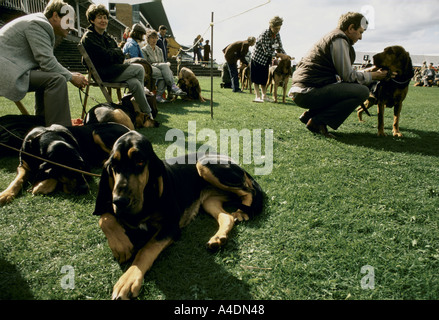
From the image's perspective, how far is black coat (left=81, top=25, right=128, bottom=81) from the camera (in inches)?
218

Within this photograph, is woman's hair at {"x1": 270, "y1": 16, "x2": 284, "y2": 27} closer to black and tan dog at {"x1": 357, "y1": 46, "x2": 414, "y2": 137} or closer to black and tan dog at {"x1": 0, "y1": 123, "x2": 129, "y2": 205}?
black and tan dog at {"x1": 357, "y1": 46, "x2": 414, "y2": 137}

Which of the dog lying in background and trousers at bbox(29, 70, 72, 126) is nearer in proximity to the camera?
trousers at bbox(29, 70, 72, 126)

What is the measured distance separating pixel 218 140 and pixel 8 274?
384cm

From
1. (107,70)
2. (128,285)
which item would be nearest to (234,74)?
(107,70)

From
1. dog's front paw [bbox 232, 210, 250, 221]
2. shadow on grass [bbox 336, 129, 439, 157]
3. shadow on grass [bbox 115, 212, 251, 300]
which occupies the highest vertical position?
shadow on grass [bbox 336, 129, 439, 157]

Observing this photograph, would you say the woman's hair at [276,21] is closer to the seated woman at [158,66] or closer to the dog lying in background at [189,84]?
the dog lying in background at [189,84]

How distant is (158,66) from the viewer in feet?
30.2

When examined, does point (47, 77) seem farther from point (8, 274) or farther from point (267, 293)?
point (267, 293)

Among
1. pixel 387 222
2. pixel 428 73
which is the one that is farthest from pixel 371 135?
pixel 428 73

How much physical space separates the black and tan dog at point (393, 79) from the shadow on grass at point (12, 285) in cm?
632

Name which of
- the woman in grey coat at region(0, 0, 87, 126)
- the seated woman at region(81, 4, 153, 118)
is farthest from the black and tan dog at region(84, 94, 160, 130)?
the woman in grey coat at region(0, 0, 87, 126)

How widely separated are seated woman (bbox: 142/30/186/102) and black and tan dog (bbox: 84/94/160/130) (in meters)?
3.41

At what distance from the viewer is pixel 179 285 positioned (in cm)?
181

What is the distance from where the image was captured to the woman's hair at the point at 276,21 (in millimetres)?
9109
